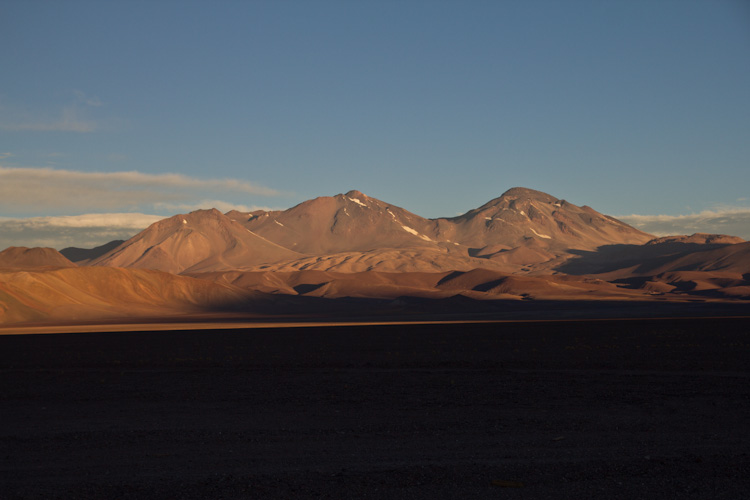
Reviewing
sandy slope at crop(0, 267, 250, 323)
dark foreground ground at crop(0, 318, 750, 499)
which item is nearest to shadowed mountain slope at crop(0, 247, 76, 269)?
sandy slope at crop(0, 267, 250, 323)

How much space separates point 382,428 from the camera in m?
14.2

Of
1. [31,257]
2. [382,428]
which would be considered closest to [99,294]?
[31,257]

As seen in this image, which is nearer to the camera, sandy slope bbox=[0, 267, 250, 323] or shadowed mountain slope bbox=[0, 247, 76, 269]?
sandy slope bbox=[0, 267, 250, 323]

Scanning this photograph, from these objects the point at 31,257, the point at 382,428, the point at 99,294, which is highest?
the point at 31,257

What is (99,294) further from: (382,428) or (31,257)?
(382,428)

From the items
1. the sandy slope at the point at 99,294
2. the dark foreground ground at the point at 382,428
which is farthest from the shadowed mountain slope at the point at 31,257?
the dark foreground ground at the point at 382,428

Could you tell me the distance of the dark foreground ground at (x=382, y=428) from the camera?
394 inches

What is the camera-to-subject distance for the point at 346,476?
10.4m

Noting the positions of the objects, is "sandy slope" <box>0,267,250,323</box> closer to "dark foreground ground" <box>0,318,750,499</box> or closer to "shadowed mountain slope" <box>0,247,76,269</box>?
"shadowed mountain slope" <box>0,247,76,269</box>

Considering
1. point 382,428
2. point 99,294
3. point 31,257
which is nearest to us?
point 382,428

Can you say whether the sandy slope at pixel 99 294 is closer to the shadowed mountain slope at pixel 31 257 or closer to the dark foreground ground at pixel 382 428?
the shadowed mountain slope at pixel 31 257

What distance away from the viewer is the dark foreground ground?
394 inches

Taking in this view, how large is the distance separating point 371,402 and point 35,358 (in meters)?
22.6

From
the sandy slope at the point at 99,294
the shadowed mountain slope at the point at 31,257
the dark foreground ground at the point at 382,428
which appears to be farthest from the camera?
the shadowed mountain slope at the point at 31,257
